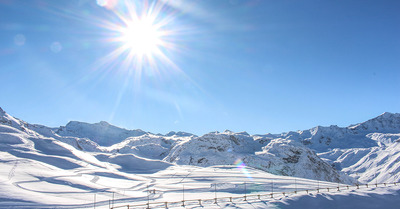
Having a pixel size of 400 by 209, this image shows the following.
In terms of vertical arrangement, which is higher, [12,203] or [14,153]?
[14,153]

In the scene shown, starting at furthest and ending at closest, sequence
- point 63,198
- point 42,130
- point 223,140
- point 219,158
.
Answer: point 42,130 → point 223,140 → point 219,158 → point 63,198

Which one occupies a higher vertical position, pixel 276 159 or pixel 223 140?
pixel 223 140

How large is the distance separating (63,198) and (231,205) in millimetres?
19704

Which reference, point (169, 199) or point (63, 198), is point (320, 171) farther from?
point (63, 198)

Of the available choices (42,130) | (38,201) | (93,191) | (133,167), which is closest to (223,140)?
(133,167)

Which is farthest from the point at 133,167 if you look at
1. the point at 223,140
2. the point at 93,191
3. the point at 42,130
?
the point at 42,130

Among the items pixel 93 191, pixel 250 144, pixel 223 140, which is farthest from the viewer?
pixel 250 144

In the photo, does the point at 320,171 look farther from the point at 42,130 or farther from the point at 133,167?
the point at 42,130

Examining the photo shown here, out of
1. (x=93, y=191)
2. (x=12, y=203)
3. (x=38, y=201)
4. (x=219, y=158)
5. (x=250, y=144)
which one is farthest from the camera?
(x=250, y=144)

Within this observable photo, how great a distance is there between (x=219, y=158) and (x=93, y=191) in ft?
319

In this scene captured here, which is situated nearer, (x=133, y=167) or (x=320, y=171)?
(x=133, y=167)

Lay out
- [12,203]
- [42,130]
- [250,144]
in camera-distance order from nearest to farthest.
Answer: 1. [12,203]
2. [250,144]
3. [42,130]

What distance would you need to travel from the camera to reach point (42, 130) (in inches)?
7633

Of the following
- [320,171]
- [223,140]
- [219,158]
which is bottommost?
[320,171]
